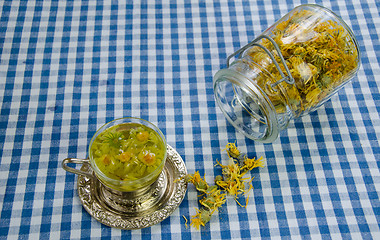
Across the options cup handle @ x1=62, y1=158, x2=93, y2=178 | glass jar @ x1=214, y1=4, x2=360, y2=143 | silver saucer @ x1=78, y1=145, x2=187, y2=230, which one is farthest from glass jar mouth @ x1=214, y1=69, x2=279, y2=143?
cup handle @ x1=62, y1=158, x2=93, y2=178

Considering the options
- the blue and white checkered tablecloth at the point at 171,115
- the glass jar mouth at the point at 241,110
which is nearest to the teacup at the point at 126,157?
the blue and white checkered tablecloth at the point at 171,115

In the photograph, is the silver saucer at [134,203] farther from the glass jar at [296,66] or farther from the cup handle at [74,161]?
the glass jar at [296,66]

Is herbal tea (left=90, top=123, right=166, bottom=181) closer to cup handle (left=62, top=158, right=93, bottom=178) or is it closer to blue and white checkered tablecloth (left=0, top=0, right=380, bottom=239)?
cup handle (left=62, top=158, right=93, bottom=178)

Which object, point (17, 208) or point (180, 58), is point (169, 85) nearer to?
point (180, 58)

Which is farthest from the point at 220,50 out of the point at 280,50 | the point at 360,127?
the point at 360,127

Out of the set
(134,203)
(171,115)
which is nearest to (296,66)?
(171,115)
